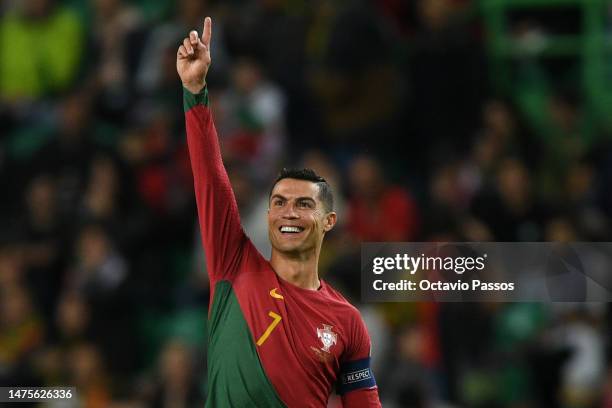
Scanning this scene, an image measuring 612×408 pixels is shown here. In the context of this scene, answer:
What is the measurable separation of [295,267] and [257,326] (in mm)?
328

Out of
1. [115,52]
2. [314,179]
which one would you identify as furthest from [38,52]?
[314,179]

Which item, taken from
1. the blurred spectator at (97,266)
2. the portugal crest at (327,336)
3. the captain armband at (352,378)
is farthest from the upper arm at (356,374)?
the blurred spectator at (97,266)

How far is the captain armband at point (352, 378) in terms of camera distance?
199 inches

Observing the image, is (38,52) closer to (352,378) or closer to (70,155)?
(70,155)

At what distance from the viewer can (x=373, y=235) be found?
8.61 meters

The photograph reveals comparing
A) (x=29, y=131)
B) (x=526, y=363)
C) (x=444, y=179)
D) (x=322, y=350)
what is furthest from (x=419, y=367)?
(x=29, y=131)

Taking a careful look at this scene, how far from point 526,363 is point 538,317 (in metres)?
0.31

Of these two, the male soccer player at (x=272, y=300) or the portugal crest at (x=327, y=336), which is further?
the portugal crest at (x=327, y=336)

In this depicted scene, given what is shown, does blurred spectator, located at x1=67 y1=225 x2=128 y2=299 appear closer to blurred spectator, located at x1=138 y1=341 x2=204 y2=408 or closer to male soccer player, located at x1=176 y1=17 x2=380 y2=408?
blurred spectator, located at x1=138 y1=341 x2=204 y2=408

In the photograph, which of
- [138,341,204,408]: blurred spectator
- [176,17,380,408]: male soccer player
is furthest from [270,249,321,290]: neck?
[138,341,204,408]: blurred spectator

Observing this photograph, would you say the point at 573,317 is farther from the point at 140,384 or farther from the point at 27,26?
the point at 27,26

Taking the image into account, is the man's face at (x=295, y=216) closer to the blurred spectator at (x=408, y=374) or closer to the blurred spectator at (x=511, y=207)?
the blurred spectator at (x=408, y=374)

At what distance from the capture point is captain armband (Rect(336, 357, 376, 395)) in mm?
5047

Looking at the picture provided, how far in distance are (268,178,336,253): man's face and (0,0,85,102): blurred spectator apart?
5.73 m
